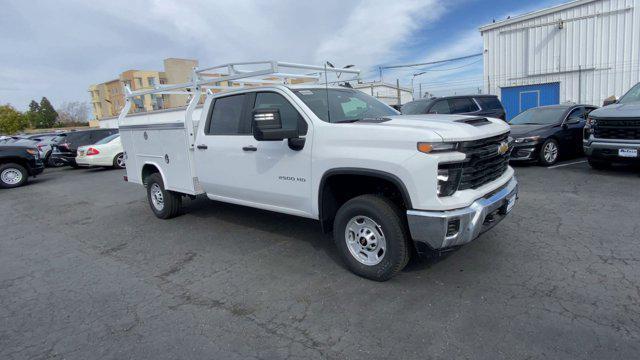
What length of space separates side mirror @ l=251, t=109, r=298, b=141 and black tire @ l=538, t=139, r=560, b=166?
755 centimetres

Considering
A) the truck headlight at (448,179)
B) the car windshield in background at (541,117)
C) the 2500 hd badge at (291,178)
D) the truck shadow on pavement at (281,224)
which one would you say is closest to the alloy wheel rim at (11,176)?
the truck shadow on pavement at (281,224)

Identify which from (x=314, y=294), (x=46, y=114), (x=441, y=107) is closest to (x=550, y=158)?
(x=441, y=107)

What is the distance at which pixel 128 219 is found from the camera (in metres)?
7.22

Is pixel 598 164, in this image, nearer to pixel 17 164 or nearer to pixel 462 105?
pixel 462 105

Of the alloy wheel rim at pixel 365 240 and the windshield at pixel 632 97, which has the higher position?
the windshield at pixel 632 97

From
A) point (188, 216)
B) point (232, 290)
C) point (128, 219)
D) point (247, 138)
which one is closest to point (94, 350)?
point (232, 290)

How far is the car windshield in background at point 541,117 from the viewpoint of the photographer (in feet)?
32.3

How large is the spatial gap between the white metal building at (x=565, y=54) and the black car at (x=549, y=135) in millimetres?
7946

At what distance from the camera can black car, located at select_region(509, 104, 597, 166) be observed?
926 centimetres

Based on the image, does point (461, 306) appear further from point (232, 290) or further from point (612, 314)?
point (232, 290)

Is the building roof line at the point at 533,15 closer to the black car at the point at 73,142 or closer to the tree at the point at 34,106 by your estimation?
the black car at the point at 73,142

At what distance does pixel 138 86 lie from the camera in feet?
251

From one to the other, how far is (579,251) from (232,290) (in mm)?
Result: 3657

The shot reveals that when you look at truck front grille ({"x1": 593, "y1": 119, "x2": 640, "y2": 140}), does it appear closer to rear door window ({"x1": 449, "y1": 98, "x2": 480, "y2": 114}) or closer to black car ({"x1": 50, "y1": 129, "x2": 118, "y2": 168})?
rear door window ({"x1": 449, "y1": 98, "x2": 480, "y2": 114})
